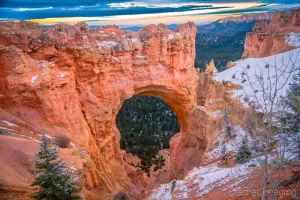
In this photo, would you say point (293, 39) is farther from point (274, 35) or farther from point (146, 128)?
point (146, 128)

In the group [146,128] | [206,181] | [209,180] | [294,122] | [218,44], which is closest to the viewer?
[294,122]

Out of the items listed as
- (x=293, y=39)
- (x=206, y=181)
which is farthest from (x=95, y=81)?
(x=293, y=39)

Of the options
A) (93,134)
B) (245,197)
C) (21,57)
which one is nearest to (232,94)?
(93,134)

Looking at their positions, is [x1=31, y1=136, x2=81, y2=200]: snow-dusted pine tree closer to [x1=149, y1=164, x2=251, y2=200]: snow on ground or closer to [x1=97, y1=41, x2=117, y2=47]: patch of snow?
[x1=149, y1=164, x2=251, y2=200]: snow on ground

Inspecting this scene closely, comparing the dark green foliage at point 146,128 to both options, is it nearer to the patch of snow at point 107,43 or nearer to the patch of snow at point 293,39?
the patch of snow at point 107,43

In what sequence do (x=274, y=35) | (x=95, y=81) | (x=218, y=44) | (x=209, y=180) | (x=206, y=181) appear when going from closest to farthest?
(x=209, y=180) → (x=206, y=181) → (x=95, y=81) → (x=274, y=35) → (x=218, y=44)

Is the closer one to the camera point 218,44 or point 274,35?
point 274,35

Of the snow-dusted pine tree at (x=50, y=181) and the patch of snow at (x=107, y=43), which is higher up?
the patch of snow at (x=107, y=43)

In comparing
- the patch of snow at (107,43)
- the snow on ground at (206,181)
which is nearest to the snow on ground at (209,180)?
the snow on ground at (206,181)
